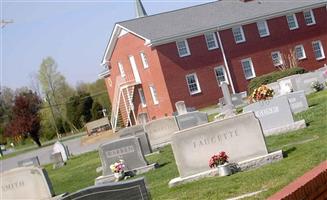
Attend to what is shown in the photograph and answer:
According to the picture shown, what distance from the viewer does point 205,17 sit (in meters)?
47.8

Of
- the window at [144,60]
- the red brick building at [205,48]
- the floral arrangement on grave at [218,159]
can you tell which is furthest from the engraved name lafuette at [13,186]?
the window at [144,60]

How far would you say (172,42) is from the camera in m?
44.3

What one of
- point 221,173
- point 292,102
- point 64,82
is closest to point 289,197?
point 221,173

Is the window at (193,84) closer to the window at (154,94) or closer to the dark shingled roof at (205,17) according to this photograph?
the window at (154,94)

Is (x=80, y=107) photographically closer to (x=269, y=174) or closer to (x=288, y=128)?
(x=288, y=128)

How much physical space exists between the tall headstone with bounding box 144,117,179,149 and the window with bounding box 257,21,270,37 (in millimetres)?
24501

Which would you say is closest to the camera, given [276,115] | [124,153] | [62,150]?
[276,115]

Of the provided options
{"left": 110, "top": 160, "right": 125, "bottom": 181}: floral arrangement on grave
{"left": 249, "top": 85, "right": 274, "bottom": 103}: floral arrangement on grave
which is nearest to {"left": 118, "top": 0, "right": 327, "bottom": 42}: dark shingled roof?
{"left": 249, "top": 85, "right": 274, "bottom": 103}: floral arrangement on grave

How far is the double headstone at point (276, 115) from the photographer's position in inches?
620

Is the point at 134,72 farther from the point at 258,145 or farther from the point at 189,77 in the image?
the point at 258,145

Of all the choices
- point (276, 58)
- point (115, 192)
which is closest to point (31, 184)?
point (115, 192)

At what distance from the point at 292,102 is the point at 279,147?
738cm

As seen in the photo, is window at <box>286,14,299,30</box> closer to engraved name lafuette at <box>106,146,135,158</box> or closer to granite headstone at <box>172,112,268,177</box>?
engraved name lafuette at <box>106,146,135,158</box>

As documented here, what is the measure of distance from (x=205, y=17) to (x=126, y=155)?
32.0 meters
